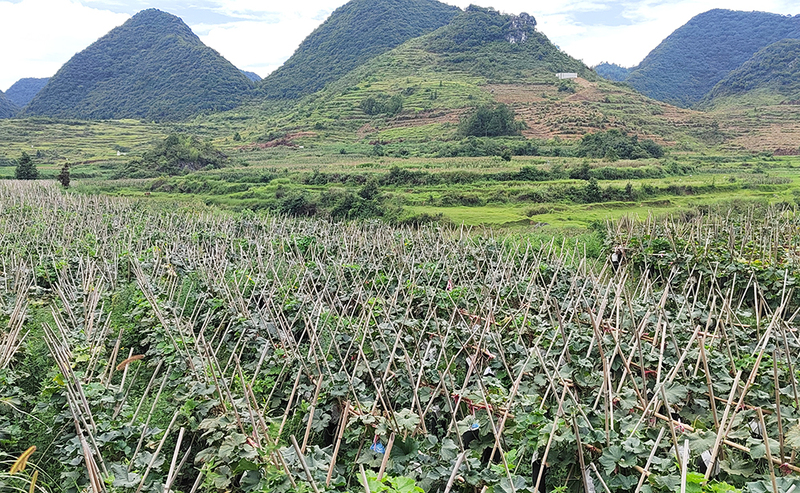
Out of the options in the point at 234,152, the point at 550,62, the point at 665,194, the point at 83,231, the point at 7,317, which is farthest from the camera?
the point at 550,62

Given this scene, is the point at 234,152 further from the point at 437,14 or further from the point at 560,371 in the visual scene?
the point at 437,14

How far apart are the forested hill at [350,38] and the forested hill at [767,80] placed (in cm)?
5852

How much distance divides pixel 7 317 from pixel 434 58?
76.0 metres

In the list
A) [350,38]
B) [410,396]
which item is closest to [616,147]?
[410,396]

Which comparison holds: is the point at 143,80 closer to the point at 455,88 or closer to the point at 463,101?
the point at 455,88

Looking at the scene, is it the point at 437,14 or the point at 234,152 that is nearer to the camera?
the point at 234,152

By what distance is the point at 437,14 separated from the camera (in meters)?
121

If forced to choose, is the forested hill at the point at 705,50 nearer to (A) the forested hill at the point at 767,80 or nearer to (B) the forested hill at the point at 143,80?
(A) the forested hill at the point at 767,80

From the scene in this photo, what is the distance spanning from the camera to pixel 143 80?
9738 cm

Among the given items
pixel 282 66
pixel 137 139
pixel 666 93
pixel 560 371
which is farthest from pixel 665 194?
pixel 282 66

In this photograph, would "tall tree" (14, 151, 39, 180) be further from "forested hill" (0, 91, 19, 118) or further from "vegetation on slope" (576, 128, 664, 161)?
"forested hill" (0, 91, 19, 118)

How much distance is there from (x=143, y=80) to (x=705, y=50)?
11325 centimetres

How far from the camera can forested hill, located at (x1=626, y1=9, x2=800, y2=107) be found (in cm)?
9638

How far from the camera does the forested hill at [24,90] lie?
131875 mm
